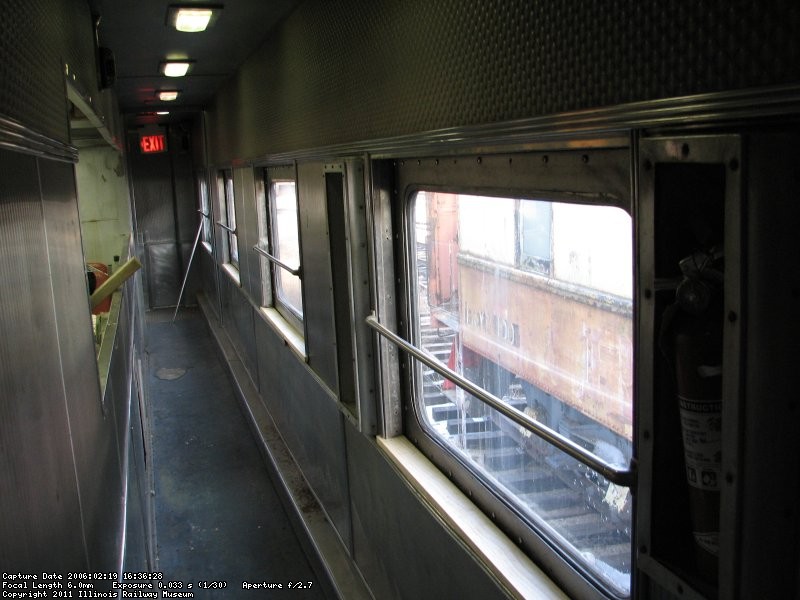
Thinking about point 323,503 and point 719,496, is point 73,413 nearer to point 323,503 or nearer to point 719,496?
point 719,496

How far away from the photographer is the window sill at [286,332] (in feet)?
16.6

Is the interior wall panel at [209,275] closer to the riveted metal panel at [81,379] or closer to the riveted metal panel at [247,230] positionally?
the riveted metal panel at [247,230]

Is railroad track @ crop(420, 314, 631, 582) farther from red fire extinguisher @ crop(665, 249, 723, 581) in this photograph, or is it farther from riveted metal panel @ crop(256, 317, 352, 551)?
riveted metal panel @ crop(256, 317, 352, 551)

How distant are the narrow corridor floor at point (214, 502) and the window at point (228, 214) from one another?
1.60 meters

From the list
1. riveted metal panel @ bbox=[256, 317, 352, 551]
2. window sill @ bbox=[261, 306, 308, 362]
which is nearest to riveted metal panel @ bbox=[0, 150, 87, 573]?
riveted metal panel @ bbox=[256, 317, 352, 551]

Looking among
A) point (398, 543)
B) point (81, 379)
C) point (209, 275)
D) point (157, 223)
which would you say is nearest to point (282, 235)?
point (398, 543)

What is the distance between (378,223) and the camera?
310cm

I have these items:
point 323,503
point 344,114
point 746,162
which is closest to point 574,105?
point 746,162

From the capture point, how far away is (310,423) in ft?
16.5

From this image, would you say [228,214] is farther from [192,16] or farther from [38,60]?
[38,60]

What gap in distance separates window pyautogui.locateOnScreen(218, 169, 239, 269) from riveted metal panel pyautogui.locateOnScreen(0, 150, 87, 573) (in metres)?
6.79

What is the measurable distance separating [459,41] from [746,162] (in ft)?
4.12

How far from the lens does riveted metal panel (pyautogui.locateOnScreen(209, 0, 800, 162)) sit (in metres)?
1.21

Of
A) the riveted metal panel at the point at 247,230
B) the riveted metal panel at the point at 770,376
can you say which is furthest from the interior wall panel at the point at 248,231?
the riveted metal panel at the point at 770,376
